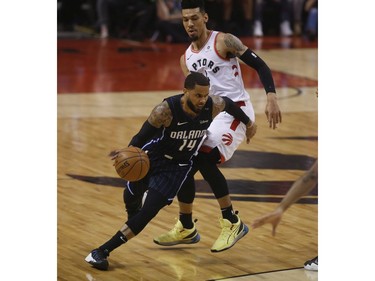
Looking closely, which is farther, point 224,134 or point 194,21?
point 224,134

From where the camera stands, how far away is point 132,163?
7.57 meters

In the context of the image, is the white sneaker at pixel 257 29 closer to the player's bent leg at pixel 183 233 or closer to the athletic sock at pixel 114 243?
the player's bent leg at pixel 183 233

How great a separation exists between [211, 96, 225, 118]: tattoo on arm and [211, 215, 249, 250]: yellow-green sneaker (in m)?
0.88

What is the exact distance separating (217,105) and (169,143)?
436 mm

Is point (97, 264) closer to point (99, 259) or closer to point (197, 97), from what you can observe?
point (99, 259)

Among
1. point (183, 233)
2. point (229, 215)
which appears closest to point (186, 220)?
point (183, 233)

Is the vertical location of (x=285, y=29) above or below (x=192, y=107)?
below

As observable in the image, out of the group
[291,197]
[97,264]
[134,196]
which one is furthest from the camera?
[134,196]

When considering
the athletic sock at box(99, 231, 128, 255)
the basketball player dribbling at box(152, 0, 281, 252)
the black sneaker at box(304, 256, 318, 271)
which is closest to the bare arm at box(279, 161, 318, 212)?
the black sneaker at box(304, 256, 318, 271)

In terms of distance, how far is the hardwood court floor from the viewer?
795 centimetres

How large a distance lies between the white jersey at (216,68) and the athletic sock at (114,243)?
133cm
